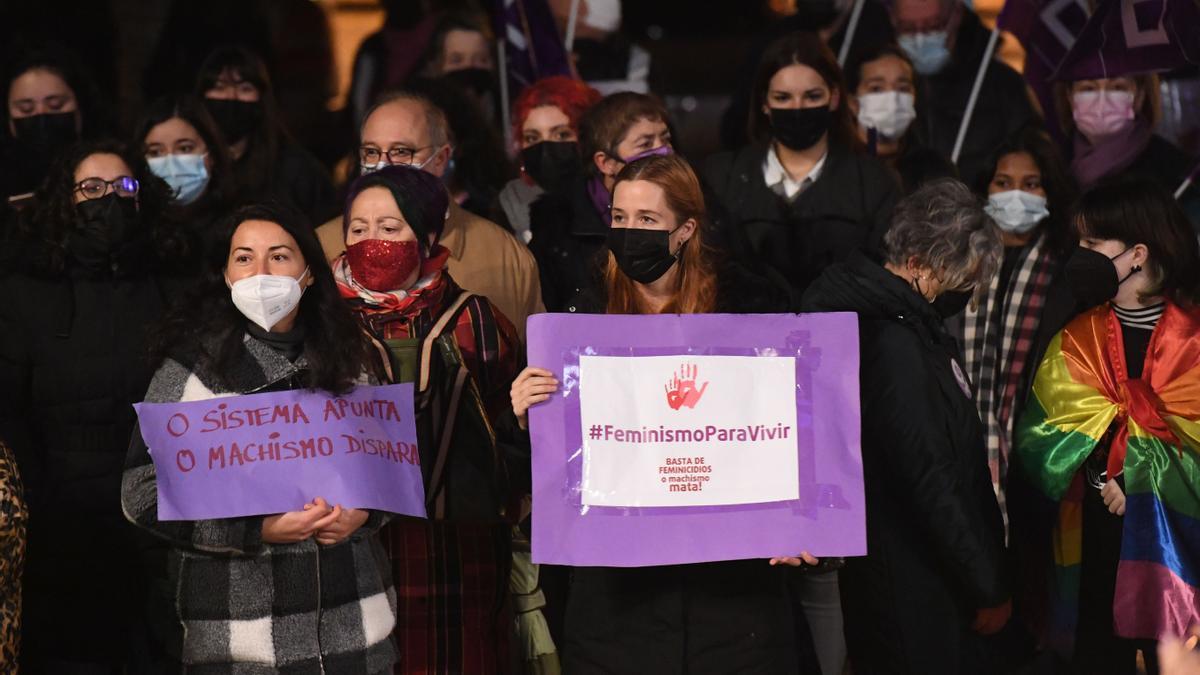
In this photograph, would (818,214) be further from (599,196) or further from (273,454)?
(273,454)

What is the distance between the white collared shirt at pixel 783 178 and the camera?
633cm

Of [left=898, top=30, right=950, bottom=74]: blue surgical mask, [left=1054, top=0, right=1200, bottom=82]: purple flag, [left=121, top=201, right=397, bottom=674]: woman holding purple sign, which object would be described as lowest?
[left=121, top=201, right=397, bottom=674]: woman holding purple sign

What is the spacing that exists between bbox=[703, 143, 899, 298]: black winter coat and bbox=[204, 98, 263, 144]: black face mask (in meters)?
2.06

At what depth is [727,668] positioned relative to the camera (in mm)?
4496

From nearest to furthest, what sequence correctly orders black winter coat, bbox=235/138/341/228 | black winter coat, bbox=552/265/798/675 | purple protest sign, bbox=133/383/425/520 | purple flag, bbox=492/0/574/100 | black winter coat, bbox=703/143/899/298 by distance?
purple protest sign, bbox=133/383/425/520
black winter coat, bbox=552/265/798/675
black winter coat, bbox=703/143/899/298
black winter coat, bbox=235/138/341/228
purple flag, bbox=492/0/574/100

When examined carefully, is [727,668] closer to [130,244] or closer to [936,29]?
[130,244]

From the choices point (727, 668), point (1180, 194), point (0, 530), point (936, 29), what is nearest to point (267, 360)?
point (0, 530)

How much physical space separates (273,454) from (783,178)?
2.78 meters

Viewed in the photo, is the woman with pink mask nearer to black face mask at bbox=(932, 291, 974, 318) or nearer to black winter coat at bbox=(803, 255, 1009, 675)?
black face mask at bbox=(932, 291, 974, 318)

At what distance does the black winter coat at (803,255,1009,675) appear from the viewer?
4.68 metres

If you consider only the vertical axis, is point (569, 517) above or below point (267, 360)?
below

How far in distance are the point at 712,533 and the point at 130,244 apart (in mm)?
2244

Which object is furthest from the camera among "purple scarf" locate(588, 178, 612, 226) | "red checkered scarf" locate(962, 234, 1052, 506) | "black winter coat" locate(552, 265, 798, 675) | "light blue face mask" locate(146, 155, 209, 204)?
"light blue face mask" locate(146, 155, 209, 204)

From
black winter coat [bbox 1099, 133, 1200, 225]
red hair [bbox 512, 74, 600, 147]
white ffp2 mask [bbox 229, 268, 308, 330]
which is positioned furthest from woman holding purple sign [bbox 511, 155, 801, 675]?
black winter coat [bbox 1099, 133, 1200, 225]
